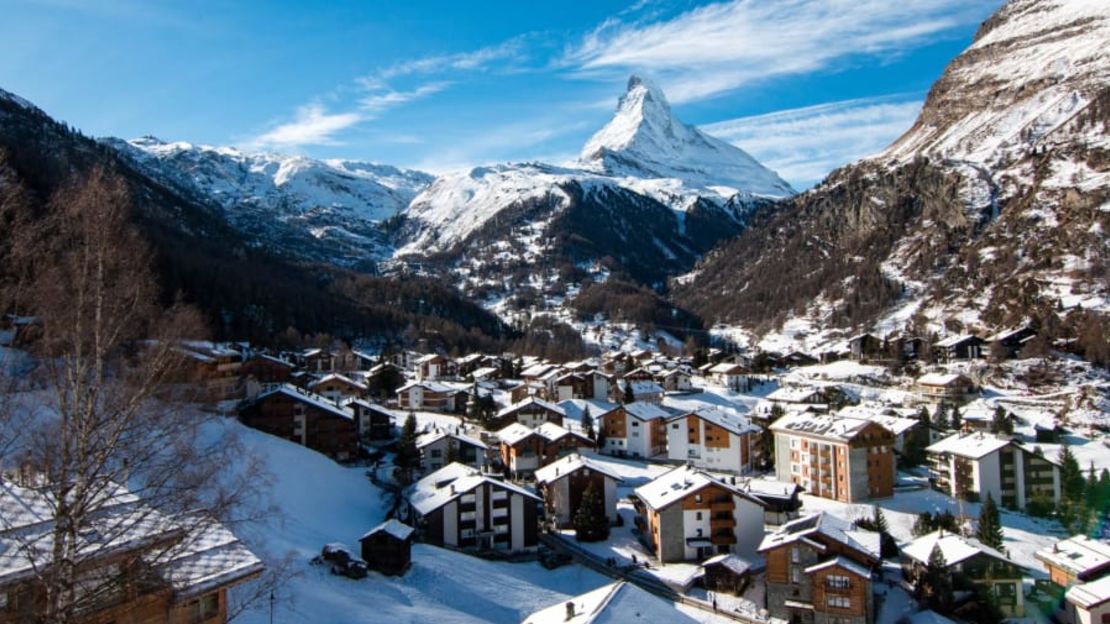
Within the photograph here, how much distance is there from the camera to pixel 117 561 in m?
7.37

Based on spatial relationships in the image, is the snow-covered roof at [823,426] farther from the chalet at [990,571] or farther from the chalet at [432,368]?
the chalet at [432,368]

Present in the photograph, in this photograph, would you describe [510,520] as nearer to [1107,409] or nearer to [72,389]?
[72,389]

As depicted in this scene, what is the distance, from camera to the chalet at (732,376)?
252 feet

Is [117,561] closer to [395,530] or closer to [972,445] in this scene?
[395,530]

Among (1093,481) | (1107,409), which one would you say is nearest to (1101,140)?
(1107,409)

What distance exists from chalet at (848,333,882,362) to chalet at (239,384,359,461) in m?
64.4

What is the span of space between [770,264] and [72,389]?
174 meters

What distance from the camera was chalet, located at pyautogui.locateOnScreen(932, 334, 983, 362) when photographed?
79500 mm

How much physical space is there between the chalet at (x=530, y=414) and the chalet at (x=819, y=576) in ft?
92.4

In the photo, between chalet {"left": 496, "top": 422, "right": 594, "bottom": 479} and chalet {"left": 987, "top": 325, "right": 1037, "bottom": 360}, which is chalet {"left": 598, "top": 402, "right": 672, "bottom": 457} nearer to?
chalet {"left": 496, "top": 422, "right": 594, "bottom": 479}

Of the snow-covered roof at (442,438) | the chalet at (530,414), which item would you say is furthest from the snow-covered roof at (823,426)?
the snow-covered roof at (442,438)

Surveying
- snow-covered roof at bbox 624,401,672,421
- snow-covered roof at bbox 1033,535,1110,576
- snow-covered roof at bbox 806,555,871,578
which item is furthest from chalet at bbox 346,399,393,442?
snow-covered roof at bbox 1033,535,1110,576

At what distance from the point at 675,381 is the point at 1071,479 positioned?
41.2 m

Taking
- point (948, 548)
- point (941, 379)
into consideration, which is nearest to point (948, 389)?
point (941, 379)
